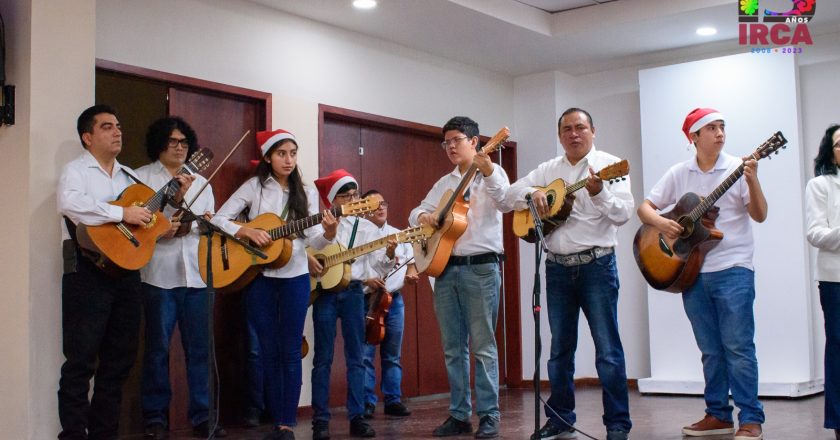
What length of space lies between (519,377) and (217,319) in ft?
10.6

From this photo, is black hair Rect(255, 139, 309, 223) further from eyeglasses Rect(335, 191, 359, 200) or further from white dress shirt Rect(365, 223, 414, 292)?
white dress shirt Rect(365, 223, 414, 292)

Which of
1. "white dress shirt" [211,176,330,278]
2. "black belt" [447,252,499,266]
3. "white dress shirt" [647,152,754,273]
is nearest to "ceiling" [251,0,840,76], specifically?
"white dress shirt" [211,176,330,278]

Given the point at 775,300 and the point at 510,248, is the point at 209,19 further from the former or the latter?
the point at 775,300

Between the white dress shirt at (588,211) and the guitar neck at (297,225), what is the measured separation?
0.93 m

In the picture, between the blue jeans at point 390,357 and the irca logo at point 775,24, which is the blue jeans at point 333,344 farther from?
the irca logo at point 775,24

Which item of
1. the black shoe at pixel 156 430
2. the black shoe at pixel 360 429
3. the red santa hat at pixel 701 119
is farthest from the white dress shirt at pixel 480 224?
the black shoe at pixel 156 430

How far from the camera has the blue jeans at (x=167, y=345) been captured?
5336mm

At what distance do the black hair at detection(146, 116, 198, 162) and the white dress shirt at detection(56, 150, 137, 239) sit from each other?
777mm

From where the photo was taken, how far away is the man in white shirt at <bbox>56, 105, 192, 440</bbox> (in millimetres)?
4465

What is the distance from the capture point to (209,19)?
618 centimetres

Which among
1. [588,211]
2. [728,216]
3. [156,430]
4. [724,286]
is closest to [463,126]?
[588,211]

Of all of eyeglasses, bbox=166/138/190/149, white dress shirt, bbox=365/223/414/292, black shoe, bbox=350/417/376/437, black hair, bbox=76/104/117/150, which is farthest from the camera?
white dress shirt, bbox=365/223/414/292

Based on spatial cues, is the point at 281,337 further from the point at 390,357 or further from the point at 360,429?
the point at 390,357

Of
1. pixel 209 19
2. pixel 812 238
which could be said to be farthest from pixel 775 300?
pixel 209 19
